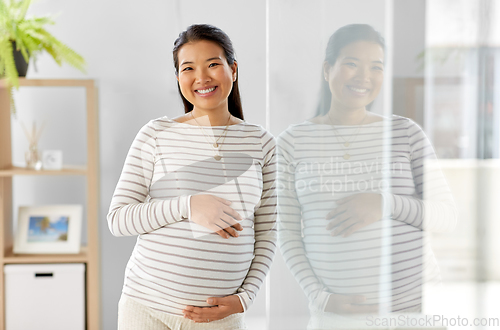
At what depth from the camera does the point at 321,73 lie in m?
0.49

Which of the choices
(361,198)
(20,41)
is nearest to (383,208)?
(361,198)

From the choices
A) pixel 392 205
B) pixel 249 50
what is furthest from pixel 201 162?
pixel 249 50

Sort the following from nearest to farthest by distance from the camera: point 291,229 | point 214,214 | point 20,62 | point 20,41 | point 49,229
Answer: point 291,229 < point 214,214 < point 20,41 < point 20,62 < point 49,229

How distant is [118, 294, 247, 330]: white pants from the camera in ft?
3.05

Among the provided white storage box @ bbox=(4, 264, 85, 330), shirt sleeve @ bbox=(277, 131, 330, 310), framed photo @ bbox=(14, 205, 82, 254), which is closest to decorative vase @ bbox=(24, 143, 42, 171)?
framed photo @ bbox=(14, 205, 82, 254)

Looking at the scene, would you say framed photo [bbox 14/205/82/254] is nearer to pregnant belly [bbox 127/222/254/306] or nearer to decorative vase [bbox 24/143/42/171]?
decorative vase [bbox 24/143/42/171]

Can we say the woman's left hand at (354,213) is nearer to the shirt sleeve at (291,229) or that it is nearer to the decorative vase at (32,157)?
the shirt sleeve at (291,229)

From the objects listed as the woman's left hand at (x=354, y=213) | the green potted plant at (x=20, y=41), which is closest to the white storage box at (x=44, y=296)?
the green potted plant at (x=20, y=41)

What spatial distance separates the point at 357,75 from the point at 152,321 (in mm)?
747

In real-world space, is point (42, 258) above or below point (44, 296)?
above

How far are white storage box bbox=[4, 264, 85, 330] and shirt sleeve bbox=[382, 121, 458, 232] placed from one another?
67.2 inches

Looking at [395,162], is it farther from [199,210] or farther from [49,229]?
[49,229]

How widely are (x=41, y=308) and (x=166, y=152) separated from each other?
1278 mm

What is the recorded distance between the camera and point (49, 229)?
1.88m
